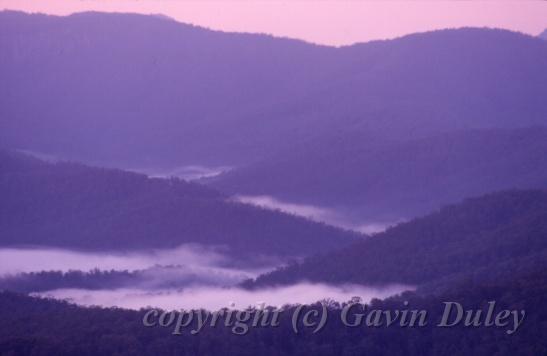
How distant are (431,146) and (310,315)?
7706 cm

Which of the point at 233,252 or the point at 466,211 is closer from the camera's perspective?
the point at 466,211

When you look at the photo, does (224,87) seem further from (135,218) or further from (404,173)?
(135,218)

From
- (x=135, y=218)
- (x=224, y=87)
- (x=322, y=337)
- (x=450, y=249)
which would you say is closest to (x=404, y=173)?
(x=135, y=218)

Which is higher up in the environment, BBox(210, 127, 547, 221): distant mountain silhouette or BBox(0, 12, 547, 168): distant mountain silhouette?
BBox(0, 12, 547, 168): distant mountain silhouette

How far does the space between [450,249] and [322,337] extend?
2168cm

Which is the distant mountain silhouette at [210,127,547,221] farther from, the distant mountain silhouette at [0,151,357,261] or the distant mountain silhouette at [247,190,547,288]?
the distant mountain silhouette at [247,190,547,288]

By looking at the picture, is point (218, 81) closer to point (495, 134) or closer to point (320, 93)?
point (320, 93)

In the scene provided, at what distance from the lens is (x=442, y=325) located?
26.0 meters

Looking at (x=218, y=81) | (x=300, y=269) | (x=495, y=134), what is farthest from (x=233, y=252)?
(x=218, y=81)

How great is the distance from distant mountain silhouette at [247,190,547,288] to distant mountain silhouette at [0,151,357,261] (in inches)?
688

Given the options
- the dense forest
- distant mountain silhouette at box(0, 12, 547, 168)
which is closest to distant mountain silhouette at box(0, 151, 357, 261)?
the dense forest

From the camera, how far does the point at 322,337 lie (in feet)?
84.7

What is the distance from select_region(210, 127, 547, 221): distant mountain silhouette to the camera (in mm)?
91188

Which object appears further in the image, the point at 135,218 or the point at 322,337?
the point at 135,218
